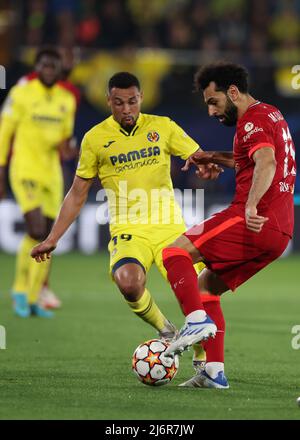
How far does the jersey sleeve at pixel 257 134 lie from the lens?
6258 mm

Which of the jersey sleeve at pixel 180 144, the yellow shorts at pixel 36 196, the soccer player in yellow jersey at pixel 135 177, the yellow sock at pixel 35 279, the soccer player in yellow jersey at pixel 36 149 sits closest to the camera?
the soccer player in yellow jersey at pixel 135 177

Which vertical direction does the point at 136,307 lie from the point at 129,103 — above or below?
below

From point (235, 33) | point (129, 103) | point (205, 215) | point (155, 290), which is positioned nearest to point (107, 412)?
point (129, 103)

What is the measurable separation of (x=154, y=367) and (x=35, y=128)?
5223 mm

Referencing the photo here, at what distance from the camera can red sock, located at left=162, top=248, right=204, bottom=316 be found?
6355 millimetres

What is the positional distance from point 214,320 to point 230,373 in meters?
0.72

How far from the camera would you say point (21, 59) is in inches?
639

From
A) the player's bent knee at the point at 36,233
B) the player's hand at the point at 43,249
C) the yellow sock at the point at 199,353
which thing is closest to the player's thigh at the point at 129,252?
the player's hand at the point at 43,249

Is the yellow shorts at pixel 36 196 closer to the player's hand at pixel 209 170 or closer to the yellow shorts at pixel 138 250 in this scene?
the yellow shorts at pixel 138 250

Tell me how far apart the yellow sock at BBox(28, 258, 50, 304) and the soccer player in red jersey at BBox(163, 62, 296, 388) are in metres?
4.35

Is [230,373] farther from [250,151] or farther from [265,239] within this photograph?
[250,151]

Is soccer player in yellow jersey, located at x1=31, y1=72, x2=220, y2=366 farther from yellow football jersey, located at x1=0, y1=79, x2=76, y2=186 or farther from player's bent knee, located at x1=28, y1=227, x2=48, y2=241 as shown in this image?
yellow football jersey, located at x1=0, y1=79, x2=76, y2=186

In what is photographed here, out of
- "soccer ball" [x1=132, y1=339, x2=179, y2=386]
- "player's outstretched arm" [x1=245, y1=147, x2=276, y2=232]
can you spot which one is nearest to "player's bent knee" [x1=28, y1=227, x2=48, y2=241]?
"soccer ball" [x1=132, y1=339, x2=179, y2=386]

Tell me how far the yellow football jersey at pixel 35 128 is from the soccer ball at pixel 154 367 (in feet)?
15.7
